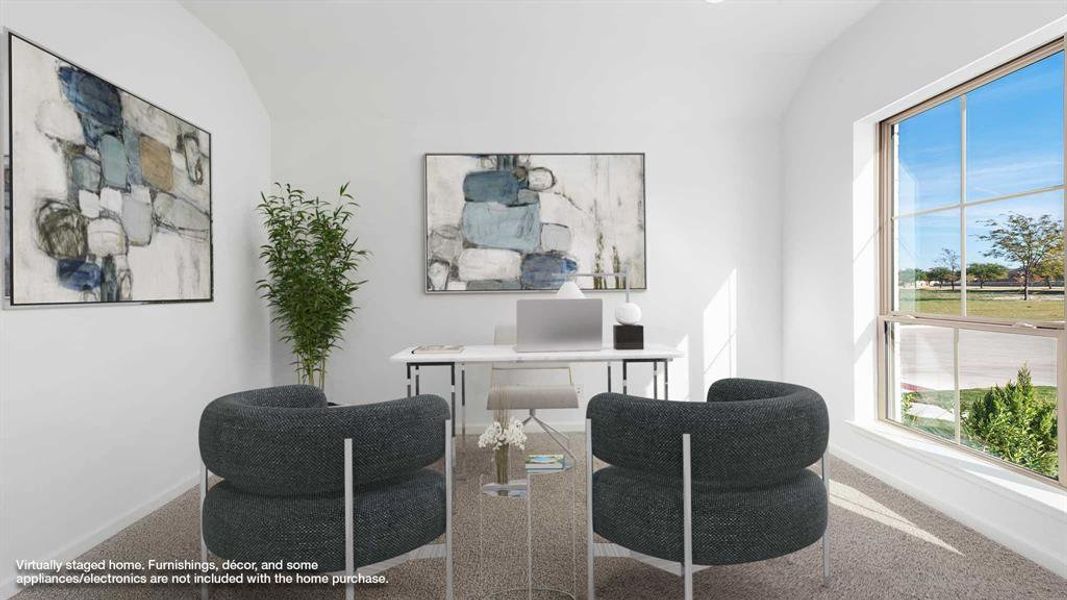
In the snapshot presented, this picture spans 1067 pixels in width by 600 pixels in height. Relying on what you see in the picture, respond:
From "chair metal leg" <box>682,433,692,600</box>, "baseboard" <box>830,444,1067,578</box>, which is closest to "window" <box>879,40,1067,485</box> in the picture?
"baseboard" <box>830,444,1067,578</box>

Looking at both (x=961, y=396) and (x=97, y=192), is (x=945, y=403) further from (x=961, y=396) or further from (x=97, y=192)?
(x=97, y=192)

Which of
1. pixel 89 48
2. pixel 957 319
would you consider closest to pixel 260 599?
pixel 89 48

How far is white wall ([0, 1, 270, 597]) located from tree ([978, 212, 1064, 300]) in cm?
446

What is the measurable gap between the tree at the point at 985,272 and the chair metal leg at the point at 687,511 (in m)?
2.30

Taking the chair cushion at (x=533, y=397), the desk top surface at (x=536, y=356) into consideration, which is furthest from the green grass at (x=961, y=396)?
the chair cushion at (x=533, y=397)

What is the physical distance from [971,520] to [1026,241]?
137 cm

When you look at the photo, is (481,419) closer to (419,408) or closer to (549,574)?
(549,574)

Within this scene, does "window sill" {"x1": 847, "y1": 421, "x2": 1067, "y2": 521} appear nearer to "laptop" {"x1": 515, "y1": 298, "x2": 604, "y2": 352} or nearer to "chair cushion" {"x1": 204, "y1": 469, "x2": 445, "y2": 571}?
"laptop" {"x1": 515, "y1": 298, "x2": 604, "y2": 352}

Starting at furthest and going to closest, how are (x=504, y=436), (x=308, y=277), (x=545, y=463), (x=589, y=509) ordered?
(x=308, y=277)
(x=504, y=436)
(x=545, y=463)
(x=589, y=509)

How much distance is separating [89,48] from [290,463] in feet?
7.80

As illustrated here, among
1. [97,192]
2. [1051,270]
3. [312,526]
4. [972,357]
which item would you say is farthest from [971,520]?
[97,192]

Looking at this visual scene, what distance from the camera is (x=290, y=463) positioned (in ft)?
6.35

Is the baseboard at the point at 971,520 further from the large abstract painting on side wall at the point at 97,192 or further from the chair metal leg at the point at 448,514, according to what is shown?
the large abstract painting on side wall at the point at 97,192

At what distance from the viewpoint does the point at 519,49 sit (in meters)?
4.58
